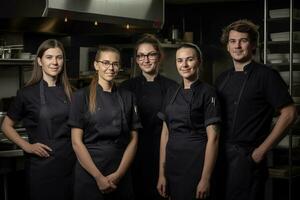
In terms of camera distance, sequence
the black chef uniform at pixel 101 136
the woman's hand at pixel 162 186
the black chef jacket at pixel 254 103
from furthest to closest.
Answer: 1. the woman's hand at pixel 162 186
2. the black chef uniform at pixel 101 136
3. the black chef jacket at pixel 254 103

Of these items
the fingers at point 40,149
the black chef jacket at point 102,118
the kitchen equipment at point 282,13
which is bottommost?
the fingers at point 40,149

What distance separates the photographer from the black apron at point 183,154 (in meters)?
2.85

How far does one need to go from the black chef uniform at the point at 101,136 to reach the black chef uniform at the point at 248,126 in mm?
565

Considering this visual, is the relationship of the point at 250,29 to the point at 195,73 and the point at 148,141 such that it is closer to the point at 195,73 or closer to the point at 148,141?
the point at 195,73

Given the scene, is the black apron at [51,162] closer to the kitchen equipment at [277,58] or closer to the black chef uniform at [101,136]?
the black chef uniform at [101,136]

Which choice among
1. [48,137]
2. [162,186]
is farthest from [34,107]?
[162,186]

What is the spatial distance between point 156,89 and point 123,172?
59 centimetres

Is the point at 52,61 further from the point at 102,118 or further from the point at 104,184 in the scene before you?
the point at 104,184

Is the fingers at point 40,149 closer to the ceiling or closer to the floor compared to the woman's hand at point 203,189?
closer to the ceiling

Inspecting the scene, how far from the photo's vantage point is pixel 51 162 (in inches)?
123

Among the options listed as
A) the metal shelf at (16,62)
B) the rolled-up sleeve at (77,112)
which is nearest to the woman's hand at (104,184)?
the rolled-up sleeve at (77,112)

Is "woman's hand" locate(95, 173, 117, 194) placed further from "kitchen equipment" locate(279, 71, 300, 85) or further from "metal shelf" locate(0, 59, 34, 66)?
"kitchen equipment" locate(279, 71, 300, 85)

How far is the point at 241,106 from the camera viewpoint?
2.80 metres

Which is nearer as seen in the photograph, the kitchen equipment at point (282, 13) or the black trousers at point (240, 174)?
the black trousers at point (240, 174)
